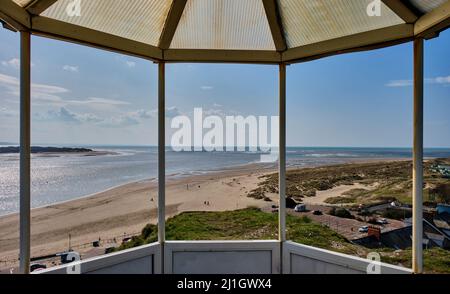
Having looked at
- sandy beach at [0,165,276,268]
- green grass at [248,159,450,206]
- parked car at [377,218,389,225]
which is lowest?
sandy beach at [0,165,276,268]

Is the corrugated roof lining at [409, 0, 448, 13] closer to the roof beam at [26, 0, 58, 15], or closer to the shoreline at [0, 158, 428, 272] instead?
the shoreline at [0, 158, 428, 272]

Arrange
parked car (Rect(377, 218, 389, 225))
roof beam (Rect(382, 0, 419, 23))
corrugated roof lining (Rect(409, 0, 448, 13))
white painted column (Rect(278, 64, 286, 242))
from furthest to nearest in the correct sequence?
parked car (Rect(377, 218, 389, 225)) < white painted column (Rect(278, 64, 286, 242)) < roof beam (Rect(382, 0, 419, 23)) < corrugated roof lining (Rect(409, 0, 448, 13))

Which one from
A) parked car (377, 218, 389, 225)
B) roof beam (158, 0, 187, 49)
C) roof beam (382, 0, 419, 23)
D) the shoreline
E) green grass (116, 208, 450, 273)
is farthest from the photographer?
the shoreline

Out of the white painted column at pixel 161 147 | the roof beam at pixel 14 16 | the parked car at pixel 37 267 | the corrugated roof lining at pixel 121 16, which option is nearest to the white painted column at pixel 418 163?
the corrugated roof lining at pixel 121 16

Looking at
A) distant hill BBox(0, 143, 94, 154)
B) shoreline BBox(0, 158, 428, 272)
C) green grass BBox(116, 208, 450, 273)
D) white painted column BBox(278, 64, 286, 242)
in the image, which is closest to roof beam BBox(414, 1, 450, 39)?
white painted column BBox(278, 64, 286, 242)

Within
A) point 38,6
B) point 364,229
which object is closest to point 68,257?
point 38,6

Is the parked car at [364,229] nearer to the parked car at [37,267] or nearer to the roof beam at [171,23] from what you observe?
the roof beam at [171,23]
